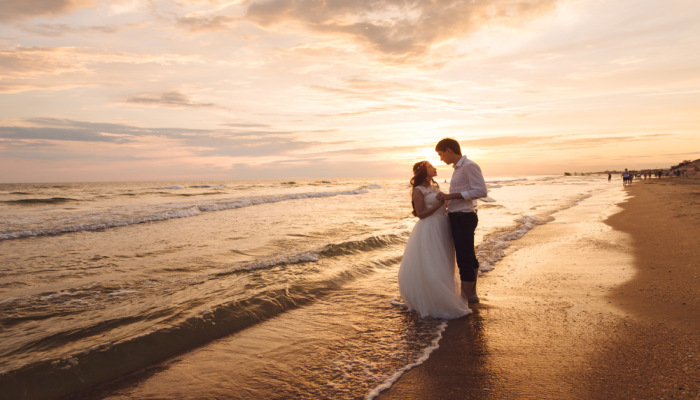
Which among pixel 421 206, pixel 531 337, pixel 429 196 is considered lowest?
pixel 531 337

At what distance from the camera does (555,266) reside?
6.93 meters

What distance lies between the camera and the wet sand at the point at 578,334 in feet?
9.44

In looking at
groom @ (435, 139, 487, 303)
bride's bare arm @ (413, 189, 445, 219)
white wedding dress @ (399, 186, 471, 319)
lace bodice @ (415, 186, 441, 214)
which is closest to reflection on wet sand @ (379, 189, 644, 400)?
white wedding dress @ (399, 186, 471, 319)

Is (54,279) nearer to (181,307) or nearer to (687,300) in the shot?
(181,307)

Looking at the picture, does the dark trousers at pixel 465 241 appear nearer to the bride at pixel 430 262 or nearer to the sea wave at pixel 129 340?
the bride at pixel 430 262

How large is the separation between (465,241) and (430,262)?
57 cm

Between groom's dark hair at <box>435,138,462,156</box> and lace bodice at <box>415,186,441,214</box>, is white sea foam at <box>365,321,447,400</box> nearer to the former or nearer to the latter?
lace bodice at <box>415,186,441,214</box>

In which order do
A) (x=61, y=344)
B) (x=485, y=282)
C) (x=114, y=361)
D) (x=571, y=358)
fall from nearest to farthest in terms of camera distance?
(x=571, y=358)
(x=114, y=361)
(x=61, y=344)
(x=485, y=282)

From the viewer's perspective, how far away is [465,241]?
189 inches

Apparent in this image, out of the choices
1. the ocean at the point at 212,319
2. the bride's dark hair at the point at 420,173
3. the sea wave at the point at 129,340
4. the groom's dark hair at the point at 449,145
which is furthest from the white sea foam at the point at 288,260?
the groom's dark hair at the point at 449,145

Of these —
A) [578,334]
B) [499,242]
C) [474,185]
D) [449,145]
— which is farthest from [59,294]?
[499,242]

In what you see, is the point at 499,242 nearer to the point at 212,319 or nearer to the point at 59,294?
the point at 212,319

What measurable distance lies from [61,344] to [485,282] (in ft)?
20.3

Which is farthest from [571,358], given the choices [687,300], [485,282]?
[485,282]
